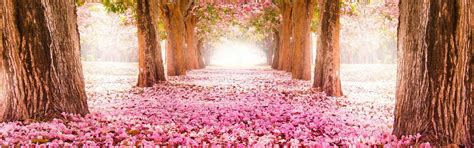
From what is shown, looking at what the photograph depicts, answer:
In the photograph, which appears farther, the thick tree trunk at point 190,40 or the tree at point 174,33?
the thick tree trunk at point 190,40

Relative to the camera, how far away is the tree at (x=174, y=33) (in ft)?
105

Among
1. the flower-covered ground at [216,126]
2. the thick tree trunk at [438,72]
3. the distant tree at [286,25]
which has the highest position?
the distant tree at [286,25]

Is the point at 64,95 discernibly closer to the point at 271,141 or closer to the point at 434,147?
the point at 271,141

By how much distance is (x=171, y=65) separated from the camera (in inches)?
1270

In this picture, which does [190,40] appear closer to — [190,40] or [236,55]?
[190,40]

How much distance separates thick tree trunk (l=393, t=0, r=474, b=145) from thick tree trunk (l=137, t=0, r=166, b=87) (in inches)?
598

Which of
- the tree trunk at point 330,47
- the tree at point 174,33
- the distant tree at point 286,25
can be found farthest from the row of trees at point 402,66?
the distant tree at point 286,25

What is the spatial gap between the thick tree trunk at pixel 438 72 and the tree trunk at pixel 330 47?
9549 mm

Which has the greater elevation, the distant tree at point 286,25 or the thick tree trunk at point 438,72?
the distant tree at point 286,25

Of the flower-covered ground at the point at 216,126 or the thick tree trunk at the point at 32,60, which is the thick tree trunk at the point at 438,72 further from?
the thick tree trunk at the point at 32,60

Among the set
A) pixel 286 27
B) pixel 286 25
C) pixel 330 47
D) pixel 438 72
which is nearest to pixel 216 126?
pixel 438 72

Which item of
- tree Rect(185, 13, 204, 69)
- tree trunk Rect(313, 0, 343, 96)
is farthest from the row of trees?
tree Rect(185, 13, 204, 69)

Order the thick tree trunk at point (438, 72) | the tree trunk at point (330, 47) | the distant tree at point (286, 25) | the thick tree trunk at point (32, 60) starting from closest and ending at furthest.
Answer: the thick tree trunk at point (438, 72) < the thick tree trunk at point (32, 60) < the tree trunk at point (330, 47) < the distant tree at point (286, 25)

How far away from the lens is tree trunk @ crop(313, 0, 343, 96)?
1700 cm
